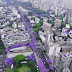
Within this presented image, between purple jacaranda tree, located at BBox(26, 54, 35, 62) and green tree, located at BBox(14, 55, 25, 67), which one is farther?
purple jacaranda tree, located at BBox(26, 54, 35, 62)

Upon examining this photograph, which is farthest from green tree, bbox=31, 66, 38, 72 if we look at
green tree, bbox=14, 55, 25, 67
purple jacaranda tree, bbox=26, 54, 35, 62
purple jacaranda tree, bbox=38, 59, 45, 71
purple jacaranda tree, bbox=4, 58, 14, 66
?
purple jacaranda tree, bbox=4, 58, 14, 66

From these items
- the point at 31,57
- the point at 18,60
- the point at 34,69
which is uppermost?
the point at 18,60

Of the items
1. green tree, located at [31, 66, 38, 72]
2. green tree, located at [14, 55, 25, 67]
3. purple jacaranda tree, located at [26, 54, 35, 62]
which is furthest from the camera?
purple jacaranda tree, located at [26, 54, 35, 62]

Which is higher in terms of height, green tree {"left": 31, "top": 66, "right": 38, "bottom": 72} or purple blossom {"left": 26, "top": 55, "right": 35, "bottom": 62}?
purple blossom {"left": 26, "top": 55, "right": 35, "bottom": 62}

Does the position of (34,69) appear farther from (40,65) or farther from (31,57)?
(31,57)

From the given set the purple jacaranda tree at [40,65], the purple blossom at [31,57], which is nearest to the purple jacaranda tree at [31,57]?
the purple blossom at [31,57]

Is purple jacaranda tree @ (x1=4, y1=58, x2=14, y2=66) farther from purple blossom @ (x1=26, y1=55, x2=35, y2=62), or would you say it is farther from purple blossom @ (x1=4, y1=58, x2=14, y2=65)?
purple blossom @ (x1=26, y1=55, x2=35, y2=62)

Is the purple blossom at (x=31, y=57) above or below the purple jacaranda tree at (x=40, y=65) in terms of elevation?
above

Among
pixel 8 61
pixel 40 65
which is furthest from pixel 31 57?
pixel 8 61

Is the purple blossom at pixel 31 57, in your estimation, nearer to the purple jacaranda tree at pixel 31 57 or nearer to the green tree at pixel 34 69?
the purple jacaranda tree at pixel 31 57

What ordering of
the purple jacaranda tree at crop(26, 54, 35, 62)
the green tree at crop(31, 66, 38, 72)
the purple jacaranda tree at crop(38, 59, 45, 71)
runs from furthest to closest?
1. the purple jacaranda tree at crop(26, 54, 35, 62)
2. the purple jacaranda tree at crop(38, 59, 45, 71)
3. the green tree at crop(31, 66, 38, 72)

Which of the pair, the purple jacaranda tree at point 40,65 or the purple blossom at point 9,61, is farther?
the purple blossom at point 9,61
